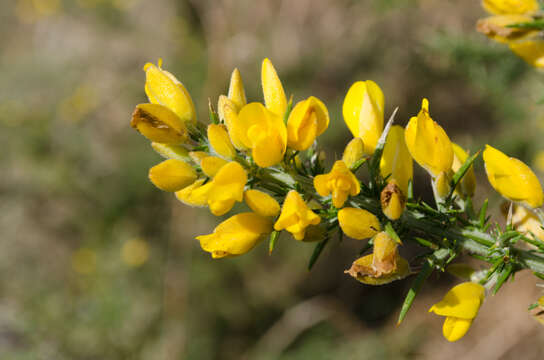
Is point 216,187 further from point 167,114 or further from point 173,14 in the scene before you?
point 173,14

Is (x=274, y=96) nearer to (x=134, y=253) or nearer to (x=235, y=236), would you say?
(x=235, y=236)

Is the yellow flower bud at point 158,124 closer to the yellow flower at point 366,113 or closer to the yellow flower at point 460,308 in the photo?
the yellow flower at point 366,113

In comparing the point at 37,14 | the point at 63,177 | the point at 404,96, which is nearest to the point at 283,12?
the point at 404,96

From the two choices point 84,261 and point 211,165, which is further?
point 84,261

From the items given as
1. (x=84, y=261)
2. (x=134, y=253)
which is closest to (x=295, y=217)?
(x=134, y=253)

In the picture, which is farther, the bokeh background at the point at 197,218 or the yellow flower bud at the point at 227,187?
the bokeh background at the point at 197,218

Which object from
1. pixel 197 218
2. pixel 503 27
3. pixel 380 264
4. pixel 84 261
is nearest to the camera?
pixel 380 264

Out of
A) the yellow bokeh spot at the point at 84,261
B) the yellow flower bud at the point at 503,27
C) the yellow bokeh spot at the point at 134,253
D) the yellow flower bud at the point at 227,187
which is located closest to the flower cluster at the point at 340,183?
the yellow flower bud at the point at 227,187
